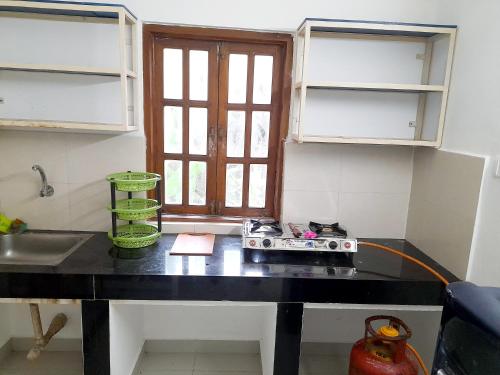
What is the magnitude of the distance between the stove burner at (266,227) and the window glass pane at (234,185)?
27 centimetres

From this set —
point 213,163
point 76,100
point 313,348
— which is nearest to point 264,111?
point 213,163

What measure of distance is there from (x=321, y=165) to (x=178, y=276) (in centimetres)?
106

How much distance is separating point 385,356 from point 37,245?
195cm

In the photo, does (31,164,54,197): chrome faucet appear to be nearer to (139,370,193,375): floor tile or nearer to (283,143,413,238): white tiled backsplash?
(139,370,193,375): floor tile

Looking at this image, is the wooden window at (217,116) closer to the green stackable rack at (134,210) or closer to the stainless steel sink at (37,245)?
the green stackable rack at (134,210)

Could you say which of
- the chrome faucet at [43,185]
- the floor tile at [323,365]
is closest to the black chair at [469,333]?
the floor tile at [323,365]

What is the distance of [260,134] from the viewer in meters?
2.23

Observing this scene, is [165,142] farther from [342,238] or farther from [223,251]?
[342,238]

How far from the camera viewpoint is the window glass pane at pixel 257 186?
228 cm

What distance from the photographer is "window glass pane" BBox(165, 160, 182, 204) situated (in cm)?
225

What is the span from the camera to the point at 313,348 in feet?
7.73

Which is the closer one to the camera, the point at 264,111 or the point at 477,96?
the point at 477,96

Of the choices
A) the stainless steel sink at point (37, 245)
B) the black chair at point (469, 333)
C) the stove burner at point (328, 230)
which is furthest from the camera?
the stainless steel sink at point (37, 245)

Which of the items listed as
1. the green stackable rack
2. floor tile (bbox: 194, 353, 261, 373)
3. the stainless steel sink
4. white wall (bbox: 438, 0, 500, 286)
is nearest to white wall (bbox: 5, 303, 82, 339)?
the stainless steel sink
